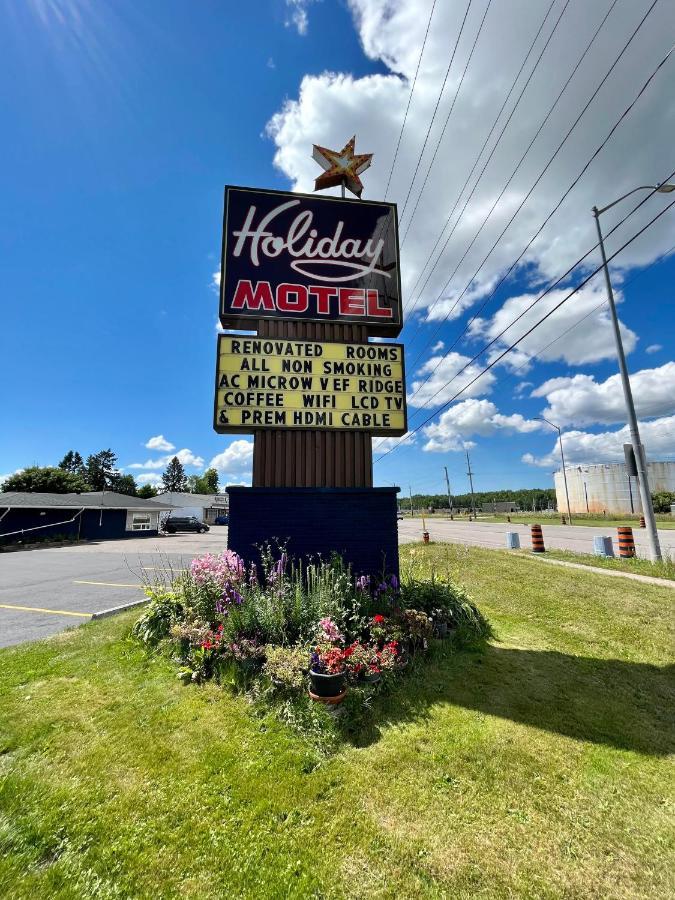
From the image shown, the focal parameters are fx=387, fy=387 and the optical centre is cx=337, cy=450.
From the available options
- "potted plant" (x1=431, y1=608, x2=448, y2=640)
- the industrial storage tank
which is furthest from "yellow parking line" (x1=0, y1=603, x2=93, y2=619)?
the industrial storage tank

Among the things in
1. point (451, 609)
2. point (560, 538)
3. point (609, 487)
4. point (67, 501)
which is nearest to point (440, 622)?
point (451, 609)

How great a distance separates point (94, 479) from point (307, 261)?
107 meters

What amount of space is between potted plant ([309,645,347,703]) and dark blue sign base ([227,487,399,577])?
8.23ft

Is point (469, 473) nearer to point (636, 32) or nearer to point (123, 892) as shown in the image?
point (636, 32)

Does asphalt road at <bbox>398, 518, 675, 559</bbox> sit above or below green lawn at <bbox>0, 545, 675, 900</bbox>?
above

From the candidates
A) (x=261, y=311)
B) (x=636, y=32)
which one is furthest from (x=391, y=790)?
(x=636, y=32)

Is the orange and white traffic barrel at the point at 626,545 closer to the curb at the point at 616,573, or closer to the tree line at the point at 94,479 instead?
the curb at the point at 616,573

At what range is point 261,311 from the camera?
7348mm

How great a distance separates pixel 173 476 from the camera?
410 feet

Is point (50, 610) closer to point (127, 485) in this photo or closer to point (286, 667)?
point (286, 667)

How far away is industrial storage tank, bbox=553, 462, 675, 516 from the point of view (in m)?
51.9

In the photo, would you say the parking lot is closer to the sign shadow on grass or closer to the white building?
the sign shadow on grass

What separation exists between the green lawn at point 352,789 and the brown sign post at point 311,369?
256cm

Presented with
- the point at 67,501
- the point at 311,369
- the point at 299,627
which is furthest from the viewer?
the point at 67,501
